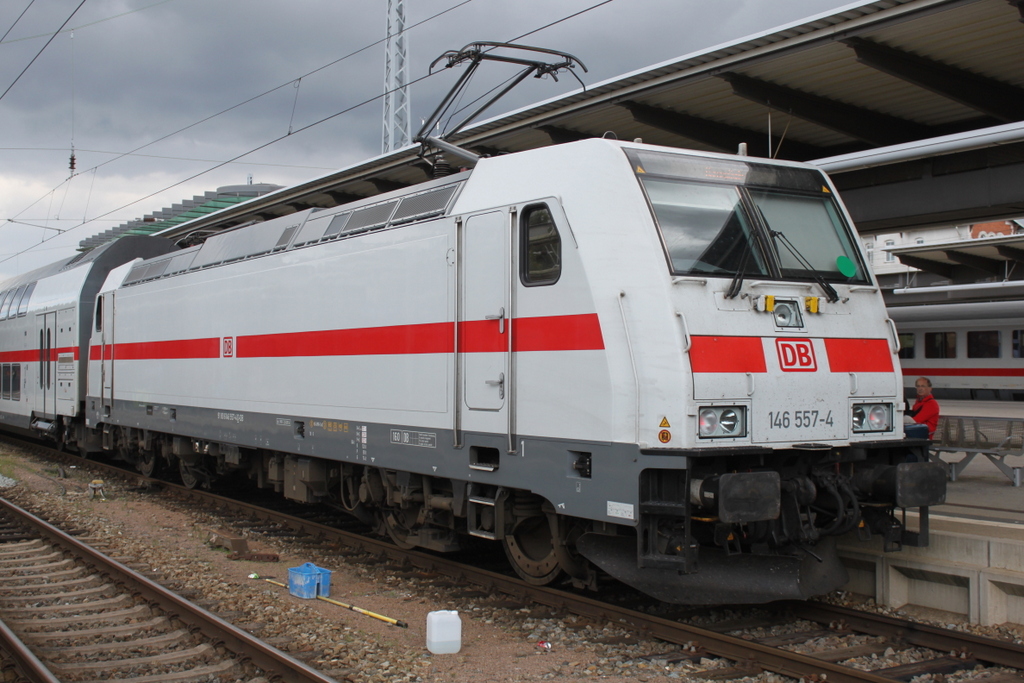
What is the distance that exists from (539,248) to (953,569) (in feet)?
13.2

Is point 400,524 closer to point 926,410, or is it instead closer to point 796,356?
point 796,356

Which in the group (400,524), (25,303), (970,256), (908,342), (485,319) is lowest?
(400,524)

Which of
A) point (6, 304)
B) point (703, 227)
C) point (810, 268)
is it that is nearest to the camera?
point (703, 227)

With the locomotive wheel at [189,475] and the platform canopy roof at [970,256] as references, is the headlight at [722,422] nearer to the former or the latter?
the locomotive wheel at [189,475]

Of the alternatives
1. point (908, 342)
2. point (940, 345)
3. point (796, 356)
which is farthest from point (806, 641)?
point (908, 342)

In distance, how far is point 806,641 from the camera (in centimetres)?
628

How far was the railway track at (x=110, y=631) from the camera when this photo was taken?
5816 mm

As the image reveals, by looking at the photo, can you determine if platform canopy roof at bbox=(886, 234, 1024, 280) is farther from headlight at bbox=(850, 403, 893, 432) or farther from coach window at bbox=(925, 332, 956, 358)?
headlight at bbox=(850, 403, 893, 432)

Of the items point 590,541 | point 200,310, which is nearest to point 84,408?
point 200,310

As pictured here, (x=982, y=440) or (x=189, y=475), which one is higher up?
(x=982, y=440)

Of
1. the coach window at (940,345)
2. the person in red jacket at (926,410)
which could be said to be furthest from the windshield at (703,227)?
the coach window at (940,345)

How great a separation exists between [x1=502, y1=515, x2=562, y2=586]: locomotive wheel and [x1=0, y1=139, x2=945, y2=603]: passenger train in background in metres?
0.02

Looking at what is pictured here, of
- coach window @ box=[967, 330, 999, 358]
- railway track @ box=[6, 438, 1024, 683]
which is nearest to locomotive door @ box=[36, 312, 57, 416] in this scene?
railway track @ box=[6, 438, 1024, 683]

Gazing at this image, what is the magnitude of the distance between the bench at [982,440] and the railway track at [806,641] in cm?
498
